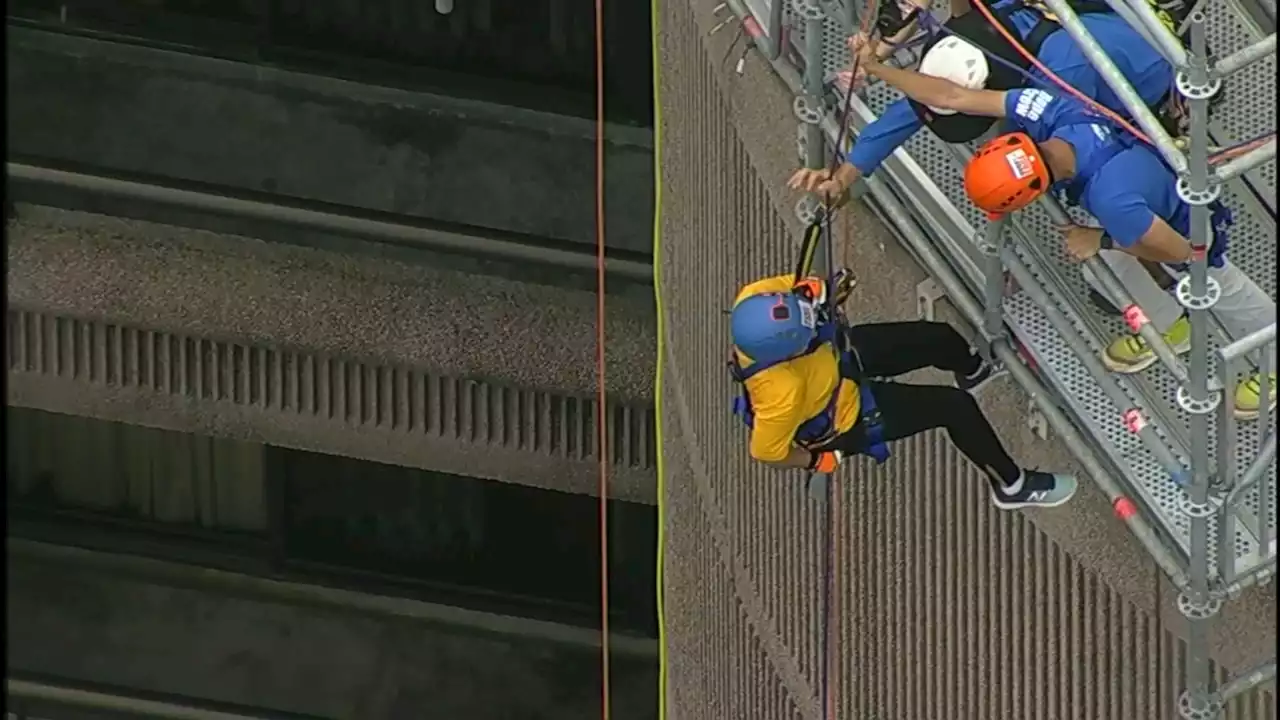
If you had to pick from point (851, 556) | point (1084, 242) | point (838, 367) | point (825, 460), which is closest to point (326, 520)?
point (851, 556)

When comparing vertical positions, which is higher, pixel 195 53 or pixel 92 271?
pixel 195 53

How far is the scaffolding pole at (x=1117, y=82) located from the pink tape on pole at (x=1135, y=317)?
0.60 m

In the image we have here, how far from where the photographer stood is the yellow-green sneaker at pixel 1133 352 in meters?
8.36

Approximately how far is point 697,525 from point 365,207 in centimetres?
475

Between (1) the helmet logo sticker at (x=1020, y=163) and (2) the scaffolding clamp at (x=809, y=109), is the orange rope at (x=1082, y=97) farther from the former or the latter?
(2) the scaffolding clamp at (x=809, y=109)

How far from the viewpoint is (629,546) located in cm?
1678

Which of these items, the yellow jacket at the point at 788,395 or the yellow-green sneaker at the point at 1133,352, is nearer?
the yellow-green sneaker at the point at 1133,352

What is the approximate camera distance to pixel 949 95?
8133 millimetres

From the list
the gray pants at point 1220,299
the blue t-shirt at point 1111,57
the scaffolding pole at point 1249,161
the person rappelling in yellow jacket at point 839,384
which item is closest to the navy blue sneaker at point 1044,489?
the person rappelling in yellow jacket at point 839,384

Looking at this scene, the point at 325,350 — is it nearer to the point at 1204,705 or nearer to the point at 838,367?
the point at 838,367

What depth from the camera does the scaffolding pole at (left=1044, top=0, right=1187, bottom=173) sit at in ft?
24.7

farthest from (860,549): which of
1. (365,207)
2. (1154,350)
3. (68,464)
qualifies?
(68,464)

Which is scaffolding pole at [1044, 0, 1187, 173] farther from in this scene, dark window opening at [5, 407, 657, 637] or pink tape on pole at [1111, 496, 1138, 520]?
dark window opening at [5, 407, 657, 637]

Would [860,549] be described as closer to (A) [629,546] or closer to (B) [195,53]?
(A) [629,546]
